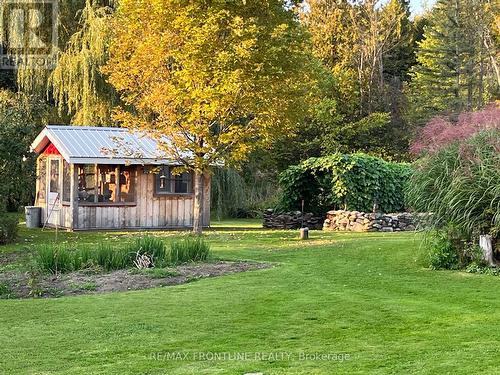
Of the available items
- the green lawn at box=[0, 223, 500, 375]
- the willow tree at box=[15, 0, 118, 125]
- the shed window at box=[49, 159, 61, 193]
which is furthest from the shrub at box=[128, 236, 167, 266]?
the willow tree at box=[15, 0, 118, 125]

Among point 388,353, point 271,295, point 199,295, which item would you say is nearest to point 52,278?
point 199,295

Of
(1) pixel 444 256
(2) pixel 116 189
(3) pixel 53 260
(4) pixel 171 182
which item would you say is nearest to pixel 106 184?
(2) pixel 116 189

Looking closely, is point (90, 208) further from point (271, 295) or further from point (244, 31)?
point (271, 295)

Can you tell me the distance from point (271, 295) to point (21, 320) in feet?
11.2

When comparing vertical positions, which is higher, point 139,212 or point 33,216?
point 139,212

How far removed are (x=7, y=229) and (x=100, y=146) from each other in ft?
17.3

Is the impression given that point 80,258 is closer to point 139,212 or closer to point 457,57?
point 139,212

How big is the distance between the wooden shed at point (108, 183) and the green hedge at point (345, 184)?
350 centimetres

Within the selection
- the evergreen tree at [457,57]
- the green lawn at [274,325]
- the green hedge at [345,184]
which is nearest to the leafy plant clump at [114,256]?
the green lawn at [274,325]

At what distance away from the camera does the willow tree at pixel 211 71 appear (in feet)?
63.8

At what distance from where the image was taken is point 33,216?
82.1 ft

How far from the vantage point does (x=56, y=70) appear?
28.4 m

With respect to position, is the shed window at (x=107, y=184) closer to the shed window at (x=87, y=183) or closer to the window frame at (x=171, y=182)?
the shed window at (x=87, y=183)

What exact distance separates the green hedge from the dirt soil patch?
12736mm
